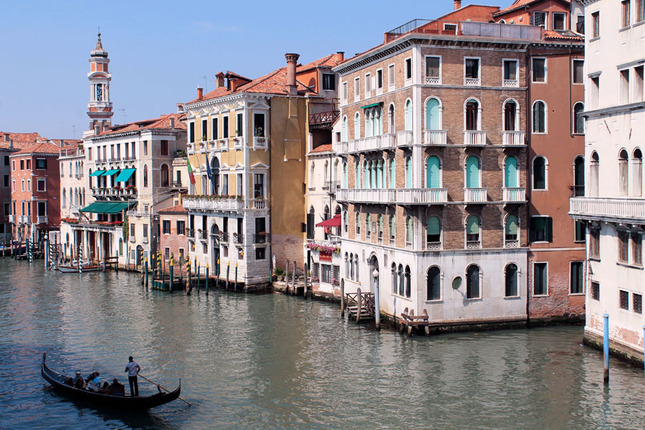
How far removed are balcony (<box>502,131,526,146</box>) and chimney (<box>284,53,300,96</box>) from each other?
1624 centimetres

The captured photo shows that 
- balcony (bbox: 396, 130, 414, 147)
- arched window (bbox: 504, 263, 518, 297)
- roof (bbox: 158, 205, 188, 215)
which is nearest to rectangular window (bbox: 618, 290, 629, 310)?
arched window (bbox: 504, 263, 518, 297)

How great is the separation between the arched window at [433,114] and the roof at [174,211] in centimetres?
2325

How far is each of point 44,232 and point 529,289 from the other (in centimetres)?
5105

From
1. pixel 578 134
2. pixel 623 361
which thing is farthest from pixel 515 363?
pixel 578 134

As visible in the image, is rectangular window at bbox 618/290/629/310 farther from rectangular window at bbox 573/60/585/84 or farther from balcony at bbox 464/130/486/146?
rectangular window at bbox 573/60/585/84

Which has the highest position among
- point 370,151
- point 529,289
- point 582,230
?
point 370,151

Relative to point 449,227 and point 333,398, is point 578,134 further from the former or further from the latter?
point 333,398

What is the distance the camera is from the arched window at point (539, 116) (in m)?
30.1

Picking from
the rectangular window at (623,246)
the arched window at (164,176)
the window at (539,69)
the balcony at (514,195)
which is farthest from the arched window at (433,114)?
the arched window at (164,176)

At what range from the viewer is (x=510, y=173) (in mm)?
29984

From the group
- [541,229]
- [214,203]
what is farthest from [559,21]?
[214,203]

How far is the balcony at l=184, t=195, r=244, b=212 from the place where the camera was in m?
42.6

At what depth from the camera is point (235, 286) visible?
42.0 metres

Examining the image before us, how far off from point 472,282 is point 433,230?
236 cm
